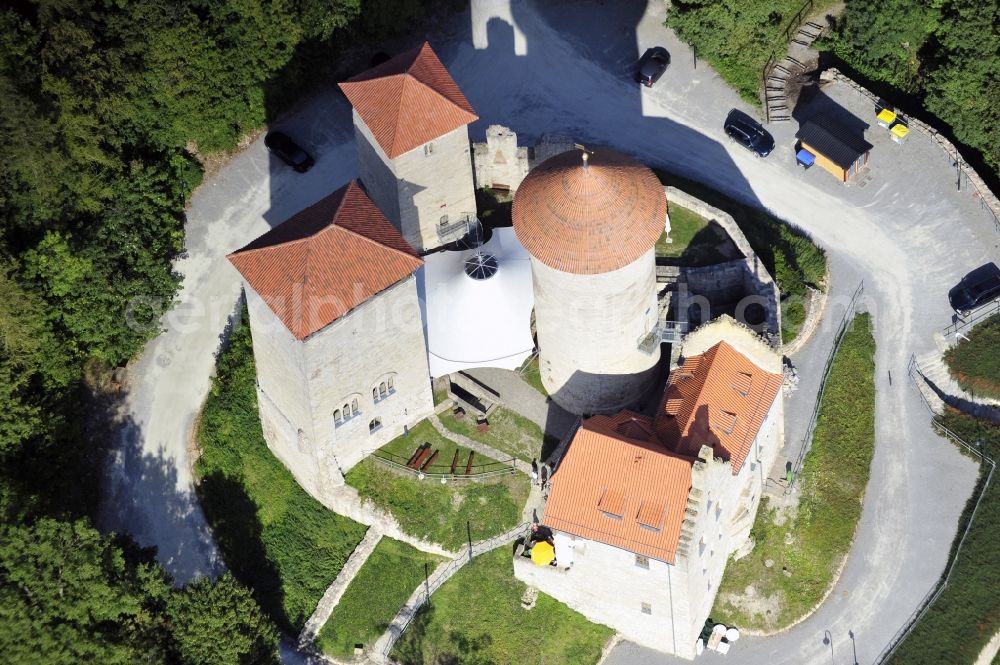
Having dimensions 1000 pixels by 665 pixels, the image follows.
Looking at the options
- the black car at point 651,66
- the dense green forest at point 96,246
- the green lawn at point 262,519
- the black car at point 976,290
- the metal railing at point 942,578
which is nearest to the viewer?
the dense green forest at point 96,246

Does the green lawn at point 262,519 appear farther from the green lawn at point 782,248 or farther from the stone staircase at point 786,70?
the stone staircase at point 786,70

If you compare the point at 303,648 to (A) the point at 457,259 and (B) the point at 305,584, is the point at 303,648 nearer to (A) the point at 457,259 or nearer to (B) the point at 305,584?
(B) the point at 305,584

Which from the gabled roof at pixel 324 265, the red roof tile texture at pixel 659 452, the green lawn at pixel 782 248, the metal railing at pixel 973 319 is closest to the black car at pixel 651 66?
the green lawn at pixel 782 248

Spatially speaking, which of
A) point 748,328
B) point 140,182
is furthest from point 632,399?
point 140,182

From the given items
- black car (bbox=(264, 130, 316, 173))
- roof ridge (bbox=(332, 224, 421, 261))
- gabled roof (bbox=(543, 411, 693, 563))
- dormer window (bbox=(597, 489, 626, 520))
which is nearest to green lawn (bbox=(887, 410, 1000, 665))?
gabled roof (bbox=(543, 411, 693, 563))

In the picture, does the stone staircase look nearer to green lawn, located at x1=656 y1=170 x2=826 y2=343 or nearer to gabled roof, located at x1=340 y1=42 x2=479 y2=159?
green lawn, located at x1=656 y1=170 x2=826 y2=343

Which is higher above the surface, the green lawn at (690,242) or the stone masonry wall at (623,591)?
the green lawn at (690,242)

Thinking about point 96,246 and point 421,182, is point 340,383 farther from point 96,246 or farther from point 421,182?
point 96,246
